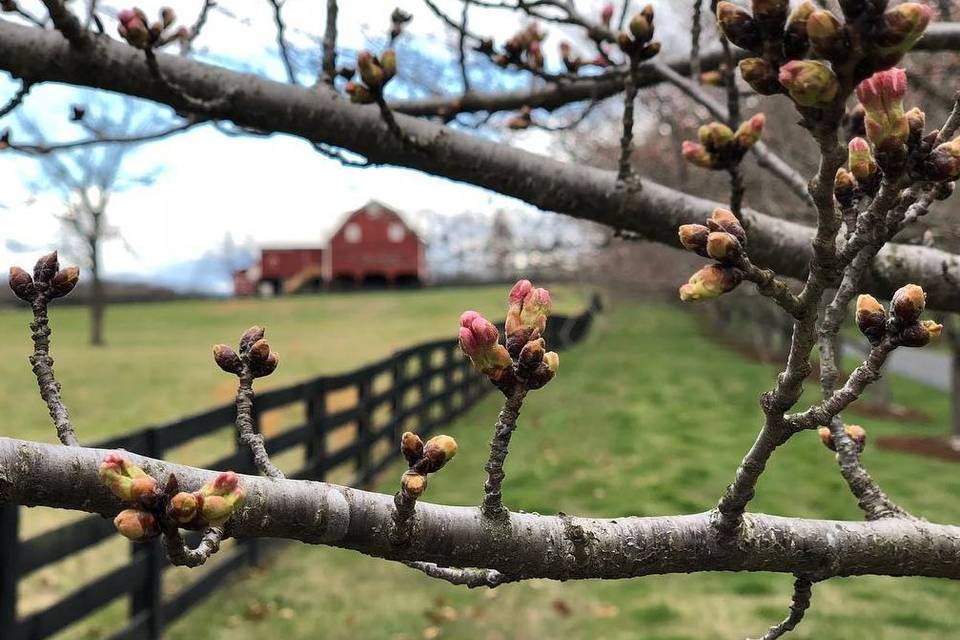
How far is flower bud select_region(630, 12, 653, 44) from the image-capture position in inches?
72.8

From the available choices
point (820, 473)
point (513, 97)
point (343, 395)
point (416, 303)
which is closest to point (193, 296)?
point (416, 303)

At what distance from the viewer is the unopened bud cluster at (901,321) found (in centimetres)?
95

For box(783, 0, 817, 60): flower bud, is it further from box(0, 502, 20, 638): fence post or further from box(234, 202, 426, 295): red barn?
box(234, 202, 426, 295): red barn

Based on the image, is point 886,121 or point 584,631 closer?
point 886,121

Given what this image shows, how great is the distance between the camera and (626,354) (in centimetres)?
2194

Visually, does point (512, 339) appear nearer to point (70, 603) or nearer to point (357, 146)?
point (357, 146)

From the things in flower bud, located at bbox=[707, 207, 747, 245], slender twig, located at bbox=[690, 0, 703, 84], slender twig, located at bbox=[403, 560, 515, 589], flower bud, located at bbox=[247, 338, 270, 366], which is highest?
slender twig, located at bbox=[690, 0, 703, 84]

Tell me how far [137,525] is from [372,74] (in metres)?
1.36

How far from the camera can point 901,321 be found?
3.17 ft

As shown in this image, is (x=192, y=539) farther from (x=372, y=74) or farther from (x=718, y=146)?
(x=718, y=146)

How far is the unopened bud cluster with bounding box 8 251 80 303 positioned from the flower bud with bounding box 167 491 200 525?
1.76 feet

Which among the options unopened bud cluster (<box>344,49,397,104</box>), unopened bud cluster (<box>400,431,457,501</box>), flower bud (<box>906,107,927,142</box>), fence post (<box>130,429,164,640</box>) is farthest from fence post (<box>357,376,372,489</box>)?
flower bud (<box>906,107,927,142</box>)

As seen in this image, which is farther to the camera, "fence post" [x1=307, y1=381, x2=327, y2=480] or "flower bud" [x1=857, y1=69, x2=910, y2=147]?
"fence post" [x1=307, y1=381, x2=327, y2=480]

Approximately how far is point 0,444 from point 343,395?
709 inches
